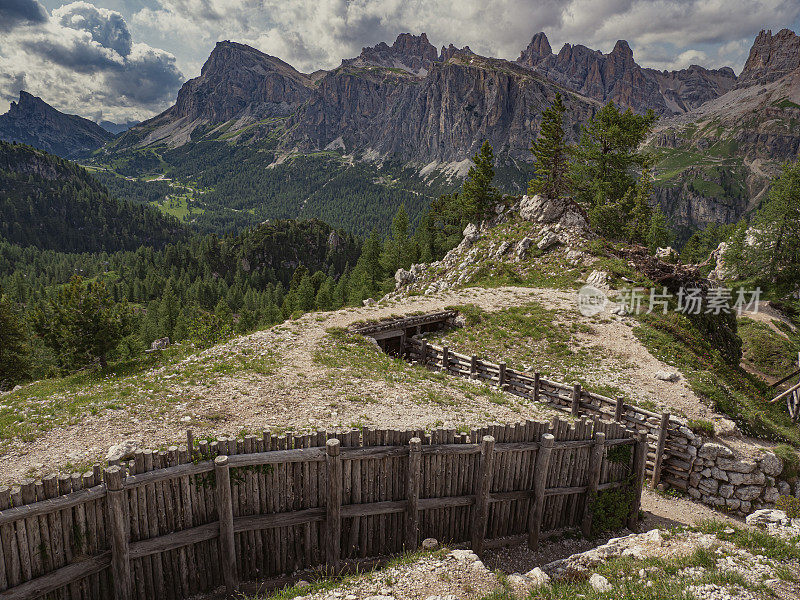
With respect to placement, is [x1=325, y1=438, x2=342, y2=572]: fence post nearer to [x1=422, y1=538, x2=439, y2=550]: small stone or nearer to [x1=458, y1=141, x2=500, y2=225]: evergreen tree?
[x1=422, y1=538, x2=439, y2=550]: small stone

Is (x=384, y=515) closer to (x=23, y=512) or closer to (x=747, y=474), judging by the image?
(x=23, y=512)

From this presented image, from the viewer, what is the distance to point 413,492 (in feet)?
35.6

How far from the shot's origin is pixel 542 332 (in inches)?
1107

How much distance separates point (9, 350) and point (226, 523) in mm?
A: 41568

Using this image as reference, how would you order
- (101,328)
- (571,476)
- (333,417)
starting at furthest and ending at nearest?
1. (101,328)
2. (333,417)
3. (571,476)

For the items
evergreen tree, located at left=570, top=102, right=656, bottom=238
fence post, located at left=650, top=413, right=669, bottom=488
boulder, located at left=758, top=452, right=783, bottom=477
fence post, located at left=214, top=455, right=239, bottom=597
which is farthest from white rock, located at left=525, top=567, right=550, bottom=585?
evergreen tree, located at left=570, top=102, right=656, bottom=238

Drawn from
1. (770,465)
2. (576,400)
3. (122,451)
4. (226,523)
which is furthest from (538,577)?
(770,465)

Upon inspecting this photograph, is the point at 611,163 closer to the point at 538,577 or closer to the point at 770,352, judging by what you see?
the point at 770,352

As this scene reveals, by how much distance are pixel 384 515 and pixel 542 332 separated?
2015 cm

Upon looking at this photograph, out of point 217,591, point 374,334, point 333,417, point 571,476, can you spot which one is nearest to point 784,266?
point 374,334

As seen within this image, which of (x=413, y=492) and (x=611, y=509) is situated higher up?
(x=413, y=492)

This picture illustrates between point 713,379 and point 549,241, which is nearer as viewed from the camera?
point 713,379

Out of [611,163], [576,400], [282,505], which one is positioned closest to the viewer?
[282,505]

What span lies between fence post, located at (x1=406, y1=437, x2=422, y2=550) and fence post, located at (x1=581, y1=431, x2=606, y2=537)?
228 inches
